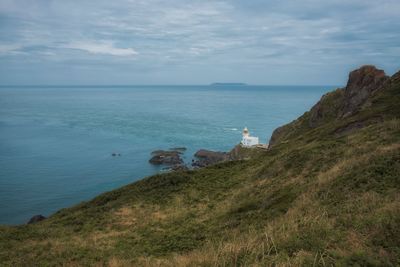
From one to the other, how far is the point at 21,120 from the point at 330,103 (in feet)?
472

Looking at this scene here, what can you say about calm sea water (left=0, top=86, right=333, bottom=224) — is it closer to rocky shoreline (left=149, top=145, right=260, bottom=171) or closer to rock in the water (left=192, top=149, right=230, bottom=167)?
rocky shoreline (left=149, top=145, right=260, bottom=171)

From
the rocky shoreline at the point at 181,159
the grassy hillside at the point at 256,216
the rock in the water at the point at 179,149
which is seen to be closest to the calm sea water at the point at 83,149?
the rocky shoreline at the point at 181,159

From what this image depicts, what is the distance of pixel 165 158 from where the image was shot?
91938mm

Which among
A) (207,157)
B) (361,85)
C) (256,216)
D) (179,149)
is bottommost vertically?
(207,157)

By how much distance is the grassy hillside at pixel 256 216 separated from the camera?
1068cm

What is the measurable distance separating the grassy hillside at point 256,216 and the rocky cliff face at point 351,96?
31.0 feet

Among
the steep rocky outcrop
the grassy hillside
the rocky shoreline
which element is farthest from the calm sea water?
the steep rocky outcrop

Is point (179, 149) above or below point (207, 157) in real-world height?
above

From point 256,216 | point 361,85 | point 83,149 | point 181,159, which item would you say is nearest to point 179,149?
point 181,159

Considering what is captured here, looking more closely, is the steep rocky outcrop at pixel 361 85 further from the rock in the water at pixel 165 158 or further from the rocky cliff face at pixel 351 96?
the rock in the water at pixel 165 158

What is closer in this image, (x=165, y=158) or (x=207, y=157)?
(x=165, y=158)

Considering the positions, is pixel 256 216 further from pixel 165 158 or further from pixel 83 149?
pixel 83 149

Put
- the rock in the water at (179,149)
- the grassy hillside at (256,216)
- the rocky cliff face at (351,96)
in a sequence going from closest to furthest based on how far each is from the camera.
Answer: the grassy hillside at (256,216)
the rocky cliff face at (351,96)
the rock in the water at (179,149)

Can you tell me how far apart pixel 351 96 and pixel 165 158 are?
169 feet
